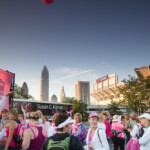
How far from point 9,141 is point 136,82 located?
96.7 ft

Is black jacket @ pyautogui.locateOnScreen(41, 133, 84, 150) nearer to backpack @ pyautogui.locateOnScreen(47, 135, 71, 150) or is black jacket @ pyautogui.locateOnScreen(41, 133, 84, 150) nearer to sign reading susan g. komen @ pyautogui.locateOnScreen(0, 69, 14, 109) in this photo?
backpack @ pyautogui.locateOnScreen(47, 135, 71, 150)

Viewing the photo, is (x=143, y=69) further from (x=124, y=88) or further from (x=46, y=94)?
(x=46, y=94)

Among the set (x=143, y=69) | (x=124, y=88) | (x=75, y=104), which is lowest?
(x=75, y=104)

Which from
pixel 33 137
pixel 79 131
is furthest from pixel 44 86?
pixel 33 137

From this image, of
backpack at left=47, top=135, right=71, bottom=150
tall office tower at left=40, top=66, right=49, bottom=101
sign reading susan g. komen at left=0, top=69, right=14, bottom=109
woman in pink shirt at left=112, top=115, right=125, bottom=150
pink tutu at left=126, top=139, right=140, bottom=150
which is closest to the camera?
backpack at left=47, top=135, right=71, bottom=150

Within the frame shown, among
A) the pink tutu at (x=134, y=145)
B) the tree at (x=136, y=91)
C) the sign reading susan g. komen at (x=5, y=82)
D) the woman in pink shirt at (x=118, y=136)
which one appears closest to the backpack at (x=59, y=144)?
the pink tutu at (x=134, y=145)

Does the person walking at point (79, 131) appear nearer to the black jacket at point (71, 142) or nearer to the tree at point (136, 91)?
the black jacket at point (71, 142)

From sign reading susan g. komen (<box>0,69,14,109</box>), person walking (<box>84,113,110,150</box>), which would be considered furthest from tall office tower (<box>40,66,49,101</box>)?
person walking (<box>84,113,110,150</box>)

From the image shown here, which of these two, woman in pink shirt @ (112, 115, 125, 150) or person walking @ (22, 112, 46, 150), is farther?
woman in pink shirt @ (112, 115, 125, 150)

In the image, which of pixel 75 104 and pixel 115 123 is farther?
pixel 75 104

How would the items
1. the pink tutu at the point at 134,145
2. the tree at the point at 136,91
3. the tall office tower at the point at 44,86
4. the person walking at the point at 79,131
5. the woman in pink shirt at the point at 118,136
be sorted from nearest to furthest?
the person walking at the point at 79,131
the pink tutu at the point at 134,145
the woman in pink shirt at the point at 118,136
the tree at the point at 136,91
the tall office tower at the point at 44,86

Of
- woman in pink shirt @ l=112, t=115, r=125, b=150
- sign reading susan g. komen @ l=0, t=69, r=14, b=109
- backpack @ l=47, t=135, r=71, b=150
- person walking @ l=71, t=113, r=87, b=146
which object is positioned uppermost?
sign reading susan g. komen @ l=0, t=69, r=14, b=109

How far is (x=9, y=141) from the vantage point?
409 centimetres

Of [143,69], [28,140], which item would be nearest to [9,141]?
[28,140]
